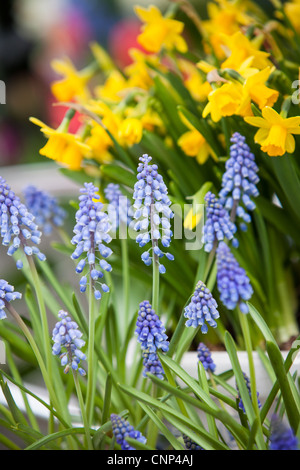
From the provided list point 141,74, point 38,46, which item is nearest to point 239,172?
point 141,74

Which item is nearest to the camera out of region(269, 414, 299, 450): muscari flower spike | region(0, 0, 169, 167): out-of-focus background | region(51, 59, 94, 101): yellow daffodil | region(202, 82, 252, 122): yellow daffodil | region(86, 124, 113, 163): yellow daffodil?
region(269, 414, 299, 450): muscari flower spike

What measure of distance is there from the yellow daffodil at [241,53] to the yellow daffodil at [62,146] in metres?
0.15

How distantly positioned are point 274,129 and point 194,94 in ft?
0.74

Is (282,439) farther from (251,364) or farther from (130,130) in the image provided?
(130,130)

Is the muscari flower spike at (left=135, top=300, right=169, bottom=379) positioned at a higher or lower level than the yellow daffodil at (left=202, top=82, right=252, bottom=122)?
lower

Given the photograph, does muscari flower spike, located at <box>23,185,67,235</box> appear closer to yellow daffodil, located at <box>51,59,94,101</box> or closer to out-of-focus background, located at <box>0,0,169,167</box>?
yellow daffodil, located at <box>51,59,94,101</box>

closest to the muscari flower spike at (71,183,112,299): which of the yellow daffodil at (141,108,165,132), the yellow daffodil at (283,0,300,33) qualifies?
the yellow daffodil at (141,108,165,132)

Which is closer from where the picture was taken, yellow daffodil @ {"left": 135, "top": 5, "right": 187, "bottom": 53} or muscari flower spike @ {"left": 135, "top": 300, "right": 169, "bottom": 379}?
muscari flower spike @ {"left": 135, "top": 300, "right": 169, "bottom": 379}

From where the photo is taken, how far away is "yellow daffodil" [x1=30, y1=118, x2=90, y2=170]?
1.49ft

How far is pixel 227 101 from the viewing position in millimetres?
415

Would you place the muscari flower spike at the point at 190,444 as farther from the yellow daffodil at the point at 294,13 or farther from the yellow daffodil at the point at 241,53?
the yellow daffodil at the point at 294,13

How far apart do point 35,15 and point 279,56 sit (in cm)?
121

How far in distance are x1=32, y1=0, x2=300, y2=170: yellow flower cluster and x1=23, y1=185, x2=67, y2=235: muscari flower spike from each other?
43 millimetres

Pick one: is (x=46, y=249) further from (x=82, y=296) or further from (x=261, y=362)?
(x=261, y=362)
